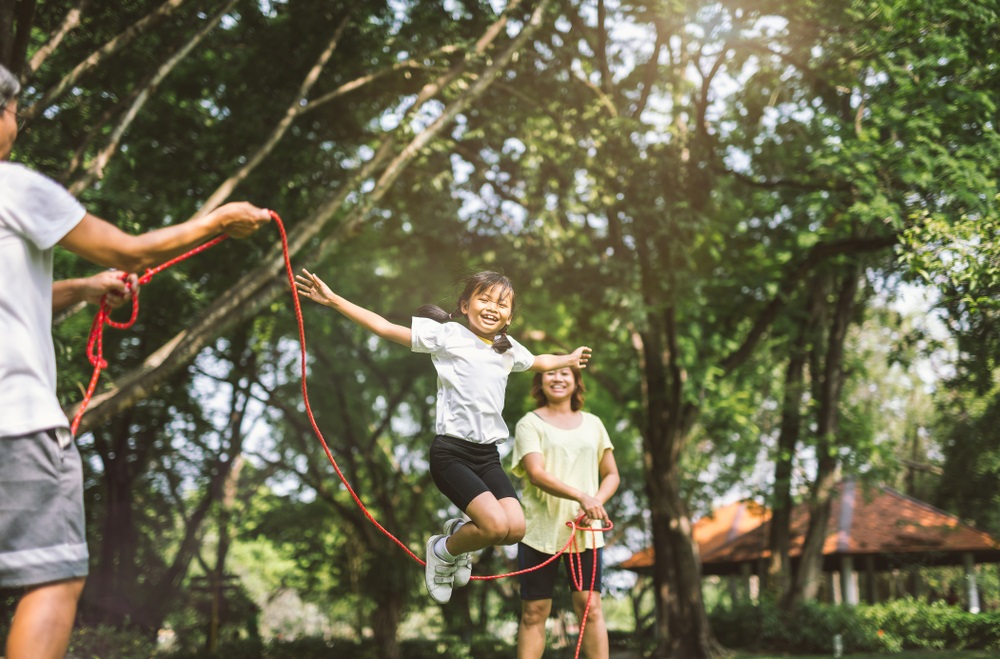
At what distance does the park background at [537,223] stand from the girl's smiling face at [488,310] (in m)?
0.43

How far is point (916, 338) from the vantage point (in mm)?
13344

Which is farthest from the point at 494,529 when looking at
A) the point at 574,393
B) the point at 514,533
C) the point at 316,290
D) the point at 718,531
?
the point at 718,531

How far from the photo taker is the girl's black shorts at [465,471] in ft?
14.2

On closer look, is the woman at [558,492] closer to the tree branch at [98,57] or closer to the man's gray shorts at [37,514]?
the man's gray shorts at [37,514]

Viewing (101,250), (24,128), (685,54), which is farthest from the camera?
(685,54)

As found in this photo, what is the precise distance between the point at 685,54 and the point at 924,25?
4494mm

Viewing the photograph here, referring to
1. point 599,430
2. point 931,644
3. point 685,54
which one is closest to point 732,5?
point 685,54

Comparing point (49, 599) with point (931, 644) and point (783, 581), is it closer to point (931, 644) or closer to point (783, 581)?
point (783, 581)

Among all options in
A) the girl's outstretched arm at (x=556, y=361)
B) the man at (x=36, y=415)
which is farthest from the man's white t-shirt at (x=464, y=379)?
the man at (x=36, y=415)

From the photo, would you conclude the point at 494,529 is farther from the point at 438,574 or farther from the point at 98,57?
the point at 98,57

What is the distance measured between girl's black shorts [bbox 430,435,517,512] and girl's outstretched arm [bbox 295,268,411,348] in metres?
0.60

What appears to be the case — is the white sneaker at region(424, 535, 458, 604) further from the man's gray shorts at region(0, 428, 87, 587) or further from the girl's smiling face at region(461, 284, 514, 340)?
the man's gray shorts at region(0, 428, 87, 587)

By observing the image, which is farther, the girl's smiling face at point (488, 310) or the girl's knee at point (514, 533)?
the girl's smiling face at point (488, 310)

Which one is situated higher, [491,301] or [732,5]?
[732,5]
